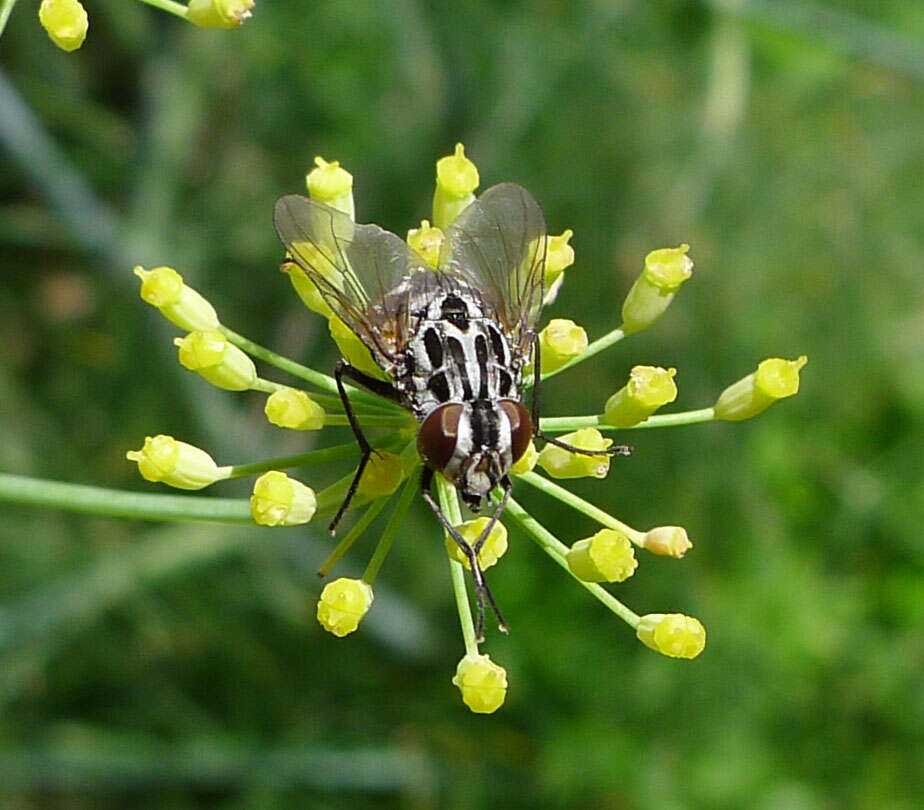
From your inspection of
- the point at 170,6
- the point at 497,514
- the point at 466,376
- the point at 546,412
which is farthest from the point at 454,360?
the point at 546,412

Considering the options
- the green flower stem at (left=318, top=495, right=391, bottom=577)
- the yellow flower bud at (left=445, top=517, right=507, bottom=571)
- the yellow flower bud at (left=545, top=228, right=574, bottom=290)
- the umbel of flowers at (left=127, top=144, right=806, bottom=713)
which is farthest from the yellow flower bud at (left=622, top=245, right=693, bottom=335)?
the green flower stem at (left=318, top=495, right=391, bottom=577)

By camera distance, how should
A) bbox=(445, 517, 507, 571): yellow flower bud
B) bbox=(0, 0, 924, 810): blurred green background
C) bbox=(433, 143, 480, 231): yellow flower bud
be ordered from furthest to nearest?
bbox=(0, 0, 924, 810): blurred green background, bbox=(433, 143, 480, 231): yellow flower bud, bbox=(445, 517, 507, 571): yellow flower bud

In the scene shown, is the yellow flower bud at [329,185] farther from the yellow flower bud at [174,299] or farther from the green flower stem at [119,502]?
the green flower stem at [119,502]

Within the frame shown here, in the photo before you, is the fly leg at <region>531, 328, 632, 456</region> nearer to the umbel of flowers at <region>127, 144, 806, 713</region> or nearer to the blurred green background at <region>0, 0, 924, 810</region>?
the umbel of flowers at <region>127, 144, 806, 713</region>

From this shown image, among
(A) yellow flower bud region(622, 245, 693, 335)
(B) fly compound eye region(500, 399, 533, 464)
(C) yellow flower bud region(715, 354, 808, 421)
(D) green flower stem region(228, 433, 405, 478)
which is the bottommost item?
(D) green flower stem region(228, 433, 405, 478)

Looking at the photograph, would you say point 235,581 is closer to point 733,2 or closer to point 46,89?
point 46,89

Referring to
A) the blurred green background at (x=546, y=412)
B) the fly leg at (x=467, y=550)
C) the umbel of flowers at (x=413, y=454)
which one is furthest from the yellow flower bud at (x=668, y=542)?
the blurred green background at (x=546, y=412)

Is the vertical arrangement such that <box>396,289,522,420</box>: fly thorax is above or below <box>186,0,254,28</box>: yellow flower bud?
below

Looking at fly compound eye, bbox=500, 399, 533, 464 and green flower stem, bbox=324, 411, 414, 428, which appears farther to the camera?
green flower stem, bbox=324, 411, 414, 428

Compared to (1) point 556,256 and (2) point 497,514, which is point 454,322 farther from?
(2) point 497,514
